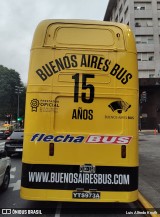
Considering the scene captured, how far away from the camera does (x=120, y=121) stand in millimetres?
6320

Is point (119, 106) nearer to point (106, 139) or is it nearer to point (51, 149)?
point (106, 139)

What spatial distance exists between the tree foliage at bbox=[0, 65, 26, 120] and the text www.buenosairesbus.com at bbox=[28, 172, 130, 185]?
212 feet

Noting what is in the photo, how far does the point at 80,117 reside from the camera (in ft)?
20.7

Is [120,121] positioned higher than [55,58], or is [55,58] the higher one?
[55,58]

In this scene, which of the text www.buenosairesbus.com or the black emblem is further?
the black emblem

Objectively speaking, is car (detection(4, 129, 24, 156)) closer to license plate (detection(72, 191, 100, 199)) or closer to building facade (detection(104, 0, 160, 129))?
license plate (detection(72, 191, 100, 199))

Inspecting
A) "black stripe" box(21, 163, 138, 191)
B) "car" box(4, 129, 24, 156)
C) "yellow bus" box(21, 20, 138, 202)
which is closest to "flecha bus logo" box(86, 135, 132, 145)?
"yellow bus" box(21, 20, 138, 202)

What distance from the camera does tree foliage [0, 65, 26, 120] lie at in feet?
233

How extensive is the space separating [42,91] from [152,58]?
53.5 meters

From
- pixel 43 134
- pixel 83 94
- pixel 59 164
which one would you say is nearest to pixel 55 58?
pixel 83 94

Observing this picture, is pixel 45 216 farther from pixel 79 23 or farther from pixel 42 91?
pixel 79 23

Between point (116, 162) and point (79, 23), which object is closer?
point (116, 162)

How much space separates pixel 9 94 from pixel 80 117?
6838 cm

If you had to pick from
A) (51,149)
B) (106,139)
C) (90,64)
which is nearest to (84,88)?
(90,64)
